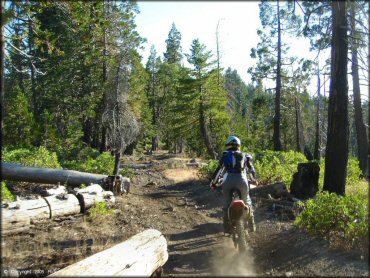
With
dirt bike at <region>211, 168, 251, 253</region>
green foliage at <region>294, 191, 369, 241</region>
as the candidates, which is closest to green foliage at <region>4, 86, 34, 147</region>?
dirt bike at <region>211, 168, 251, 253</region>

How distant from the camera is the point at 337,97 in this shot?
33.4 feet

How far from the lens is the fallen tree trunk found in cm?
1271

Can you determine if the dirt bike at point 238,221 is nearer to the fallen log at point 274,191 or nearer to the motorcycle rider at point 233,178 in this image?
the motorcycle rider at point 233,178

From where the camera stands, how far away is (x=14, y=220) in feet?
24.4

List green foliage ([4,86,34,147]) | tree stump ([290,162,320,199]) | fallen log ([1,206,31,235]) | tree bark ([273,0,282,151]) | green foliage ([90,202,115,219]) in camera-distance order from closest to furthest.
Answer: fallen log ([1,206,31,235])
green foliage ([90,202,115,219])
tree stump ([290,162,320,199])
tree bark ([273,0,282,151])
green foliage ([4,86,34,147])

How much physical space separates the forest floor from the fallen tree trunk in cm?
189

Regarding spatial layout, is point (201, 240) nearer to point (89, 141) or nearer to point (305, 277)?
point (305, 277)

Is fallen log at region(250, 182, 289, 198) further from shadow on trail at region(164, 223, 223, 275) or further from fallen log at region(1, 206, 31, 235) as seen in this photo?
fallen log at region(1, 206, 31, 235)

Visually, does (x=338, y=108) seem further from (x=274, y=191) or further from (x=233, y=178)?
(x=233, y=178)

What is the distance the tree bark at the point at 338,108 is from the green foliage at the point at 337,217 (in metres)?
3.08

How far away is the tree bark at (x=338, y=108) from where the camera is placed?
10078 mm

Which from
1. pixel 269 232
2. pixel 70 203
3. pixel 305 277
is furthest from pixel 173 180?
pixel 305 277

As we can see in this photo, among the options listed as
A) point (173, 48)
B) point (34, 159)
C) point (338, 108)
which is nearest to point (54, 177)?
point (34, 159)

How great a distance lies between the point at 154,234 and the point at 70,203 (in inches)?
147
